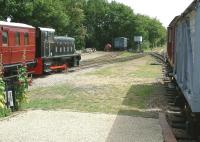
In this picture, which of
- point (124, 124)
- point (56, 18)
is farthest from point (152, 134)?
point (56, 18)

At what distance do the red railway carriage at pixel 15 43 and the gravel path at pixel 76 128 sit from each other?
7.90 m

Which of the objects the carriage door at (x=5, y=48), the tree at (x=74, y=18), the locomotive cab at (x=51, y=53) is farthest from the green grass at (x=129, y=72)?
the tree at (x=74, y=18)

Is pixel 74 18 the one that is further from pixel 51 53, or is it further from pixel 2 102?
pixel 2 102

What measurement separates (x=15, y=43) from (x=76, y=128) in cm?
1154

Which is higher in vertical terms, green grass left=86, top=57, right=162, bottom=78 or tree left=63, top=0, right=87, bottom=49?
tree left=63, top=0, right=87, bottom=49

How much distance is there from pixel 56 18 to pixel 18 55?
85.8 feet

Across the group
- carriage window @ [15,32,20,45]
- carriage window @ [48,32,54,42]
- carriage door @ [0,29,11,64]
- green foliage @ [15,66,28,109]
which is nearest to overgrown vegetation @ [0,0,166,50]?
carriage window @ [48,32,54,42]

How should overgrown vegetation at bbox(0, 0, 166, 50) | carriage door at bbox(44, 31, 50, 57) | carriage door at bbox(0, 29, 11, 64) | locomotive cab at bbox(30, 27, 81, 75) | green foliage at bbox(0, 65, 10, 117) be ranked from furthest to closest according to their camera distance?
overgrown vegetation at bbox(0, 0, 166, 50) → carriage door at bbox(44, 31, 50, 57) → locomotive cab at bbox(30, 27, 81, 75) → carriage door at bbox(0, 29, 11, 64) → green foliage at bbox(0, 65, 10, 117)

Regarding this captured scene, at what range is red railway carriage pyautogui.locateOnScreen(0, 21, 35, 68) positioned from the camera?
63.7 feet

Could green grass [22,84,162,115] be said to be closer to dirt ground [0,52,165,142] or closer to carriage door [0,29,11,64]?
dirt ground [0,52,165,142]

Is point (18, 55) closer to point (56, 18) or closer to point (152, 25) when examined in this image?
point (56, 18)

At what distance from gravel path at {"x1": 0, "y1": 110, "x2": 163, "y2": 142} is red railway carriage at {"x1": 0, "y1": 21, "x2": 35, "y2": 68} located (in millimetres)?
7900

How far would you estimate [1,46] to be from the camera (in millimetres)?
19094

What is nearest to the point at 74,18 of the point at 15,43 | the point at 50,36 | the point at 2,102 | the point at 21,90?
the point at 50,36
